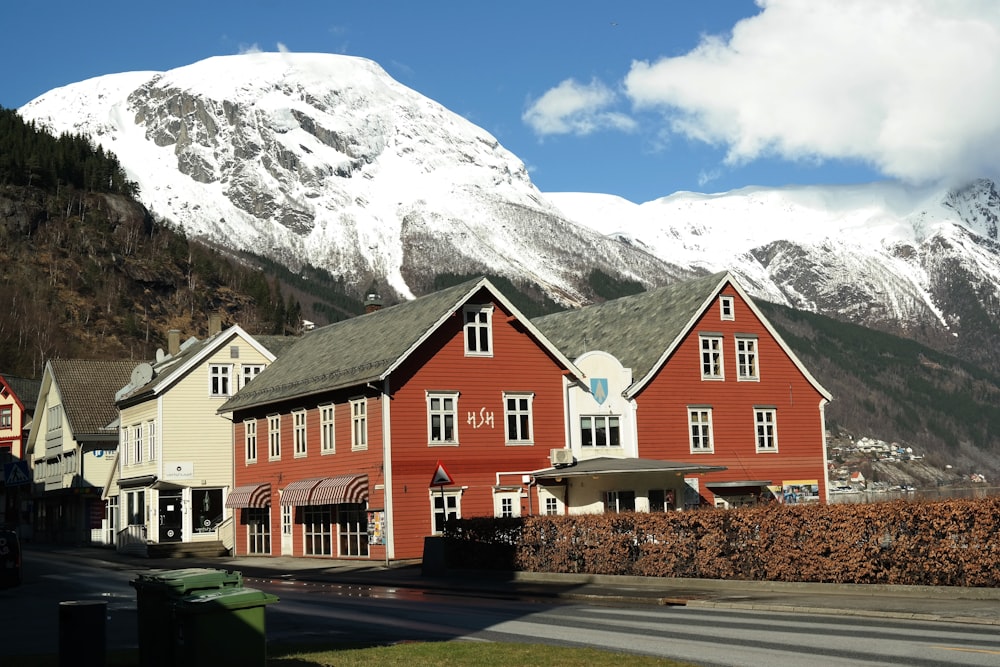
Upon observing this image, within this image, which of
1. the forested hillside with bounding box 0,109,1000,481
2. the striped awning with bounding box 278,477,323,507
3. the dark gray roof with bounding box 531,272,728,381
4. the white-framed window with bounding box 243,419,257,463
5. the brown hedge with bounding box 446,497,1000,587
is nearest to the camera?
the brown hedge with bounding box 446,497,1000,587

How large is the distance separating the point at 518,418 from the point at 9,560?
68.3 feet

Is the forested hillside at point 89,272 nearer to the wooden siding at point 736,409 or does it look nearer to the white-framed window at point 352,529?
the white-framed window at point 352,529

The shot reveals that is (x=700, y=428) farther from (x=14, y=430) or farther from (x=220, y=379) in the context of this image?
(x=14, y=430)

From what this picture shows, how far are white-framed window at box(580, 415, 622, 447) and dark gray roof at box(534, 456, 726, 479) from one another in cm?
276

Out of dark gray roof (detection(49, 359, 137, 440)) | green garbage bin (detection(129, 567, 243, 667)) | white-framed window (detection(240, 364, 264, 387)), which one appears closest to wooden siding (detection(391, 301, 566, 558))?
white-framed window (detection(240, 364, 264, 387))

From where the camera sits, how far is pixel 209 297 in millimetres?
161875

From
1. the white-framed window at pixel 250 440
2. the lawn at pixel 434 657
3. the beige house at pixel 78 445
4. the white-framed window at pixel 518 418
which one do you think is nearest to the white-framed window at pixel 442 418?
the white-framed window at pixel 518 418

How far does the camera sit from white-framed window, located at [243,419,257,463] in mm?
56469

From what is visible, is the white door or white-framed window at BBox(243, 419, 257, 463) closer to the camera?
the white door

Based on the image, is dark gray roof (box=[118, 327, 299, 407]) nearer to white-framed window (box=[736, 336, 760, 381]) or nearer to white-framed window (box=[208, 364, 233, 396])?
white-framed window (box=[208, 364, 233, 396])

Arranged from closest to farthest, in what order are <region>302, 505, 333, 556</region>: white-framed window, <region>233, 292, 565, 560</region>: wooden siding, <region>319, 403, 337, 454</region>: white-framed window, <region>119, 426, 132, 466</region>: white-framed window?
<region>233, 292, 565, 560</region>: wooden siding < <region>319, 403, 337, 454</region>: white-framed window < <region>302, 505, 333, 556</region>: white-framed window < <region>119, 426, 132, 466</region>: white-framed window

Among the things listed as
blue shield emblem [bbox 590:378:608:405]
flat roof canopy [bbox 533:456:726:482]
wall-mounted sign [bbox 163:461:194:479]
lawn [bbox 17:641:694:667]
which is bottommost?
lawn [bbox 17:641:694:667]

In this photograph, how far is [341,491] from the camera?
154ft

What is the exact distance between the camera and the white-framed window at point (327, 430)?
4956cm
